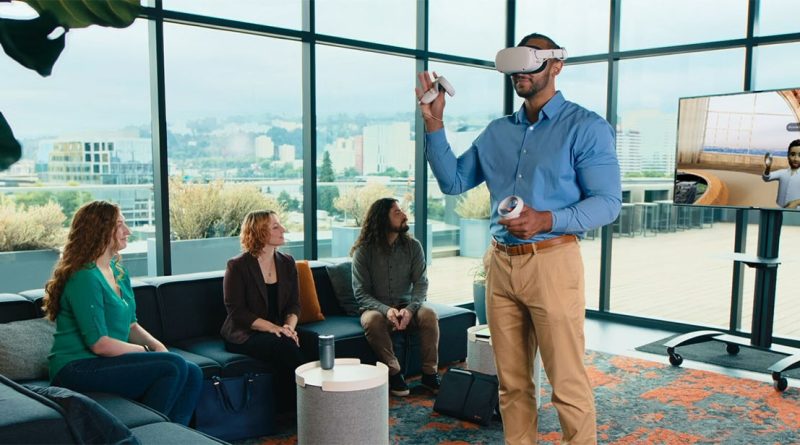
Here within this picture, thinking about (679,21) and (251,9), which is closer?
(251,9)

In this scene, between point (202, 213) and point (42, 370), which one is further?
point (202, 213)

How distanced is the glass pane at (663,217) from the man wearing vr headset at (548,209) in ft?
12.1

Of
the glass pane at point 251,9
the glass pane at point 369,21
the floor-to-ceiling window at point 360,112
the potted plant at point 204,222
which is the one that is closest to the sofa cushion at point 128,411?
the floor-to-ceiling window at point 360,112

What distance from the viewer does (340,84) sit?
5453 millimetres

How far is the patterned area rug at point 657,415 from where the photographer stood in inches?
137

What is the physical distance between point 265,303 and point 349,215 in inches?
71.6

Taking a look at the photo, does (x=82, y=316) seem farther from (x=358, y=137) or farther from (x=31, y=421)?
(x=358, y=137)

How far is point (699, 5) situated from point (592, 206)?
4.19 meters

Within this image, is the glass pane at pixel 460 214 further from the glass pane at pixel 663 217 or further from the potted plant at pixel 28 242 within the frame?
the potted plant at pixel 28 242

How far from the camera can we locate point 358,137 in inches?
222

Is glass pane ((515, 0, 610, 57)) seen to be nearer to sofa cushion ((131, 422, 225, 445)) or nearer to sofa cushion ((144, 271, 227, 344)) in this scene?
sofa cushion ((144, 271, 227, 344))

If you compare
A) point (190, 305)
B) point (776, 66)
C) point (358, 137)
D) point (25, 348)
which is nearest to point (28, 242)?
point (190, 305)

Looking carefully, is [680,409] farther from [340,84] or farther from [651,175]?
[340,84]

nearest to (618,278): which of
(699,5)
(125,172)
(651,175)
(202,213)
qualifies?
(651,175)
